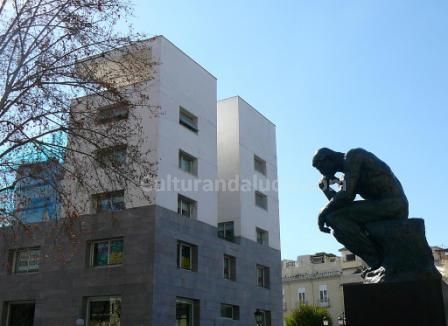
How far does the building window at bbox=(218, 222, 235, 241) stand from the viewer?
36541 mm

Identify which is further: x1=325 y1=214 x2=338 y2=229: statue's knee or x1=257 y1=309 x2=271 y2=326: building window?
x1=257 y1=309 x2=271 y2=326: building window

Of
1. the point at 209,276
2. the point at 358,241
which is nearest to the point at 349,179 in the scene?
the point at 358,241

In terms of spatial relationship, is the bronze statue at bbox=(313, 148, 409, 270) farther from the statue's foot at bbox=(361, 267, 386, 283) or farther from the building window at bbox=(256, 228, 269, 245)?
the building window at bbox=(256, 228, 269, 245)

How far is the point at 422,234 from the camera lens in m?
8.08

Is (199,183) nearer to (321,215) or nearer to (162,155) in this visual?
(162,155)

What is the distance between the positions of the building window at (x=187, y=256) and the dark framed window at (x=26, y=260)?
8.23m

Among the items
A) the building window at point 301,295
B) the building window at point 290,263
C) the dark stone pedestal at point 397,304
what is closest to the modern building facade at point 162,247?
the dark stone pedestal at point 397,304

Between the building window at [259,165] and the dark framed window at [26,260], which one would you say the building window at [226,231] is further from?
the dark framed window at [26,260]

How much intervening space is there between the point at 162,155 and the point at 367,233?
71.7 ft

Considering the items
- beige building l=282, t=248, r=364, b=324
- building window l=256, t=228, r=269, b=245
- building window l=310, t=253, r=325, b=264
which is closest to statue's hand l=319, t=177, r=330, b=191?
building window l=256, t=228, r=269, b=245

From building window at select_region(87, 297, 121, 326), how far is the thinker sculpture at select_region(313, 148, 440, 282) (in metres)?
21.4

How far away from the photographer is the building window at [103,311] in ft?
92.4

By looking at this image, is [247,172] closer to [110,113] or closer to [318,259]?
[110,113]

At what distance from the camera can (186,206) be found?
31.8m
